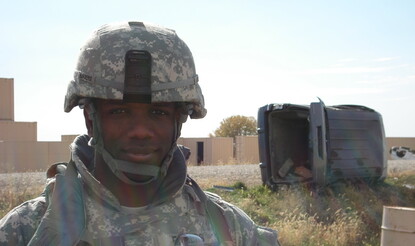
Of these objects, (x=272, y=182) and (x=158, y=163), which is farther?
(x=272, y=182)

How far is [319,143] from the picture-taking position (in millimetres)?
10344

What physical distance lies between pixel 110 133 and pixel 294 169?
9.40m

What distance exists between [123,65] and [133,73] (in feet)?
0.17

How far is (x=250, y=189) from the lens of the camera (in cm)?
1090

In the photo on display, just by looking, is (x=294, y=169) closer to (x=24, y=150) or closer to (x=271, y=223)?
(x=271, y=223)

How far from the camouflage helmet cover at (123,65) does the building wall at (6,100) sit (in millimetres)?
29542

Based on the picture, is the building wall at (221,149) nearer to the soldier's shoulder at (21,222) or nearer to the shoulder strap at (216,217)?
the shoulder strap at (216,217)

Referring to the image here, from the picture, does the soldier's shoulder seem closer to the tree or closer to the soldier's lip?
the soldier's lip

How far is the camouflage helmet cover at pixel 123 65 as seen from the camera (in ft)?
7.58

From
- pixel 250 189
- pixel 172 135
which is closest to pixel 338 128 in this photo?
pixel 250 189

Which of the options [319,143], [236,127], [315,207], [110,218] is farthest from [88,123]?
[236,127]

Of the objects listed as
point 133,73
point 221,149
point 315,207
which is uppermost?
point 133,73

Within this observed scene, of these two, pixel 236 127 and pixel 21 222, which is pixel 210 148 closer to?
pixel 236 127

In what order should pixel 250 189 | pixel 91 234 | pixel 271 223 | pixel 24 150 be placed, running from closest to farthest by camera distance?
1. pixel 91 234
2. pixel 271 223
3. pixel 250 189
4. pixel 24 150
